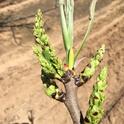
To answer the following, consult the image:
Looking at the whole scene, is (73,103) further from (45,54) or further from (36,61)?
(36,61)

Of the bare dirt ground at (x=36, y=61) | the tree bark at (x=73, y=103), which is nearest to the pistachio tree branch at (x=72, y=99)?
the tree bark at (x=73, y=103)

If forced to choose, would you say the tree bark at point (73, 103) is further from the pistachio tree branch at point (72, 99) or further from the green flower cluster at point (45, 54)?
the green flower cluster at point (45, 54)

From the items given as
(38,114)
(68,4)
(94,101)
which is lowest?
(94,101)

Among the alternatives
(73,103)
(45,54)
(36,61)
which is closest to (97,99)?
(73,103)

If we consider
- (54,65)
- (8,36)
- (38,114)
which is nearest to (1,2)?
(8,36)

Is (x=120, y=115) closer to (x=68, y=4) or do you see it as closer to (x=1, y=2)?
(x=68, y=4)

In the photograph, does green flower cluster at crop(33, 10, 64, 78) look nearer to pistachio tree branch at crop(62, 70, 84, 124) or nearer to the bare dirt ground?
pistachio tree branch at crop(62, 70, 84, 124)

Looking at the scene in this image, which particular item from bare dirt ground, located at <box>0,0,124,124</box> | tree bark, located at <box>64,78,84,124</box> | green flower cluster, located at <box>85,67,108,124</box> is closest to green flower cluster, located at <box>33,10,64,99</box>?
tree bark, located at <box>64,78,84,124</box>
